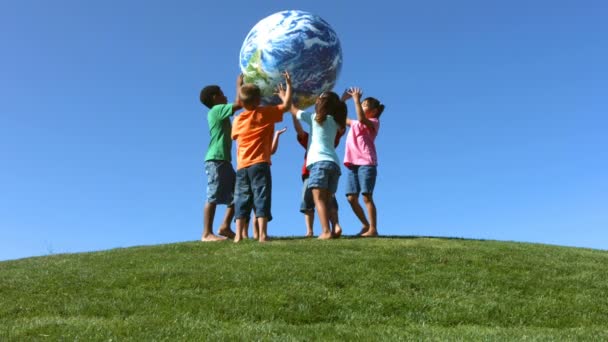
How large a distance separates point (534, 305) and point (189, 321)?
4.11 m

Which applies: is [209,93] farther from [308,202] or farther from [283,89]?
[308,202]

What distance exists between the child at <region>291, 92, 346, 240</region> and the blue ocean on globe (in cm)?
37

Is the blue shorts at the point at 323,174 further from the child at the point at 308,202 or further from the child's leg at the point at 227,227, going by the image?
the child's leg at the point at 227,227

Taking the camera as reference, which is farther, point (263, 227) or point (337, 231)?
point (337, 231)

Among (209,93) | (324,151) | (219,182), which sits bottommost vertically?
(219,182)

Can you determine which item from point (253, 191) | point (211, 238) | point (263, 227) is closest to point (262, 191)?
point (253, 191)

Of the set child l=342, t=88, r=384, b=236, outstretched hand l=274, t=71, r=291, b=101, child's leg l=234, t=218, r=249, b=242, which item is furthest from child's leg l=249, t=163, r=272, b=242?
child l=342, t=88, r=384, b=236

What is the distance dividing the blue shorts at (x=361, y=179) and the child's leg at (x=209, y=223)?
2551 mm

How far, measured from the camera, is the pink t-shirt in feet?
38.5

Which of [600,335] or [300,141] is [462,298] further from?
[300,141]

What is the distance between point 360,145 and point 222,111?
2.63m

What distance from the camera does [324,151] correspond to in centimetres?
1082

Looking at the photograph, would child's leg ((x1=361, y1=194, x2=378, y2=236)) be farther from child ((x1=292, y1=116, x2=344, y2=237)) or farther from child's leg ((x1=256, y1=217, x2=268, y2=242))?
child's leg ((x1=256, y1=217, x2=268, y2=242))

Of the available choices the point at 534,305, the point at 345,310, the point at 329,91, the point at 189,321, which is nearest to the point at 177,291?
the point at 189,321
